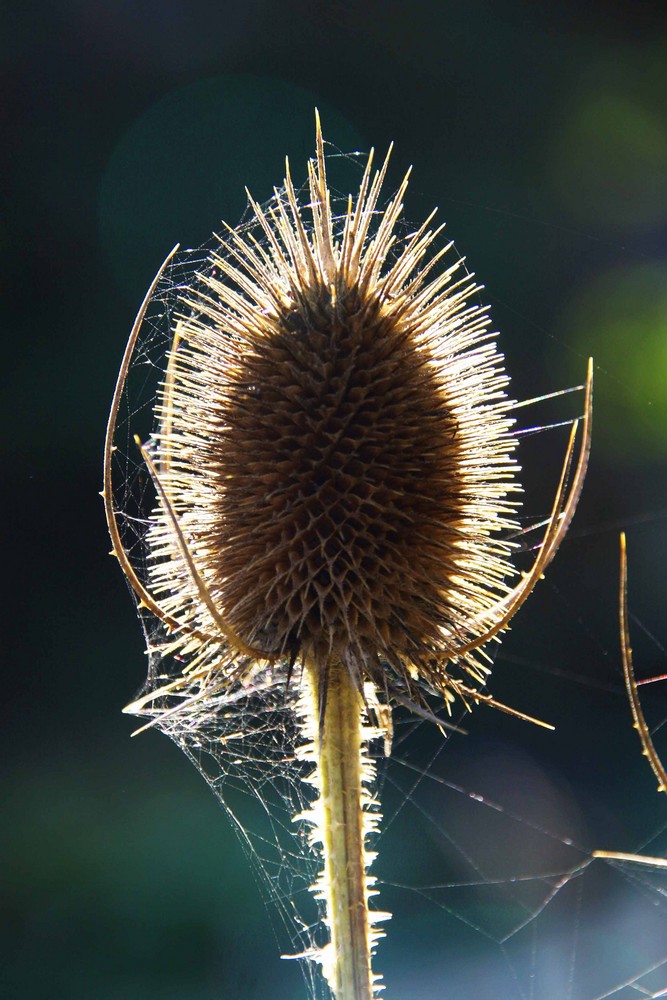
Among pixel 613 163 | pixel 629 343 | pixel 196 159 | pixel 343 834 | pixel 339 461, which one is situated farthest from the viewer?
pixel 196 159


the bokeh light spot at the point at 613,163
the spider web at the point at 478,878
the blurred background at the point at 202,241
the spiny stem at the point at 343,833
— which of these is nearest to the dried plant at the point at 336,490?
the spiny stem at the point at 343,833

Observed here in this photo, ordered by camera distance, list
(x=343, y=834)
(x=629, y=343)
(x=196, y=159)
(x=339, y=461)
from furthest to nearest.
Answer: (x=196, y=159) < (x=629, y=343) < (x=339, y=461) < (x=343, y=834)

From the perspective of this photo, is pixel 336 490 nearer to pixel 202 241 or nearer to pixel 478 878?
pixel 478 878

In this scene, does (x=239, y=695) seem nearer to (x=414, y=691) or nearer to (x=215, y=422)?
(x=414, y=691)

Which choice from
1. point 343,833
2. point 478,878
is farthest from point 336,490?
point 478,878

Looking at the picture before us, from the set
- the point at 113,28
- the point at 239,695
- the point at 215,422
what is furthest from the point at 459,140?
the point at 239,695
